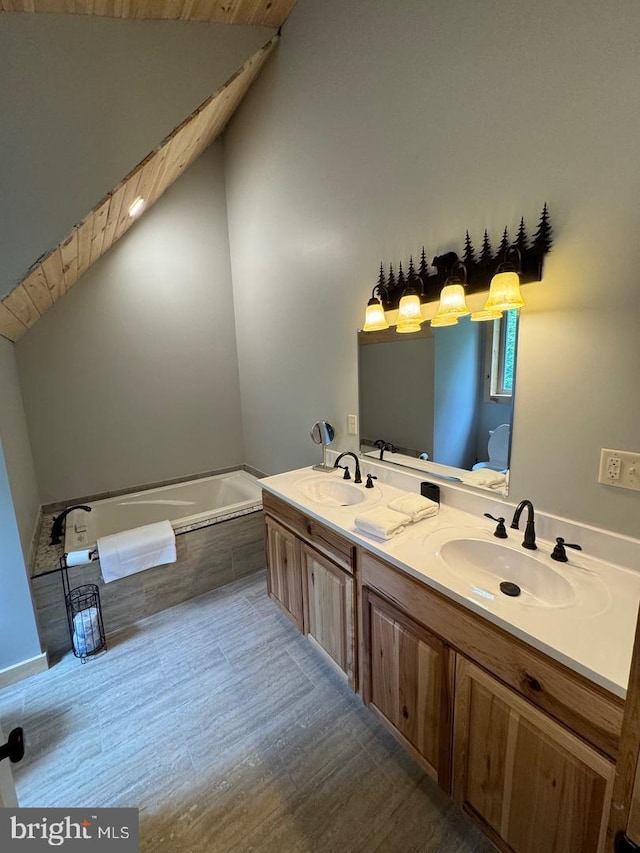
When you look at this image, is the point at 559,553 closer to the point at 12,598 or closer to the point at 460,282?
the point at 460,282

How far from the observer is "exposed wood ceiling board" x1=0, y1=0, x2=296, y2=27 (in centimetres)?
128

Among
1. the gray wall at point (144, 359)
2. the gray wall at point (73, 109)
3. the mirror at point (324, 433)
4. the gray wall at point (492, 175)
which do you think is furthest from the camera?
the gray wall at point (144, 359)

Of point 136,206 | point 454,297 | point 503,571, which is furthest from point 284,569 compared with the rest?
point 136,206

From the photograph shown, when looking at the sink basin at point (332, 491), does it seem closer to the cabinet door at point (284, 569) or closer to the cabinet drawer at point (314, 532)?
the cabinet drawer at point (314, 532)

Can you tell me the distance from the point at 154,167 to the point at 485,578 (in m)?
2.60

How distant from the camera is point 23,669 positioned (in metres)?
1.85

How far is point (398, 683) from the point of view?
1.33 meters

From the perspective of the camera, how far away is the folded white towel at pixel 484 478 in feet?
4.91

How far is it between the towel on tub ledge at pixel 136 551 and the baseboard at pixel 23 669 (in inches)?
17.6

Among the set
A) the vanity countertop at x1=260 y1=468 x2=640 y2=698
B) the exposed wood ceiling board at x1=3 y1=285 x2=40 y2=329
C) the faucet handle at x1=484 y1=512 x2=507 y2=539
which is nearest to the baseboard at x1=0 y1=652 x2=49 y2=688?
the vanity countertop at x1=260 y1=468 x2=640 y2=698

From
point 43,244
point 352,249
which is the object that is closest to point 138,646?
point 43,244

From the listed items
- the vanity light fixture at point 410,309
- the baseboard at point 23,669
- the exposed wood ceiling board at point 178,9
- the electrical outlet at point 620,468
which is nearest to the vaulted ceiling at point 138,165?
the exposed wood ceiling board at point 178,9

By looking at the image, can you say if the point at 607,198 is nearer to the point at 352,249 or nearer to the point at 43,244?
the point at 352,249

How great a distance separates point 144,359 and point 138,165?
5.56 ft
